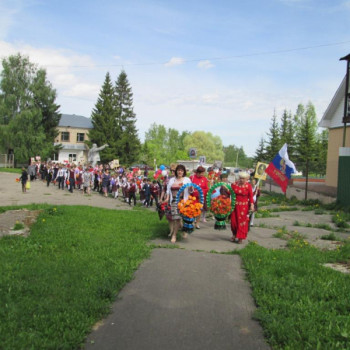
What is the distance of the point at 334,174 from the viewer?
26.1 m

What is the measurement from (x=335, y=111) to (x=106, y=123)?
39.0 metres

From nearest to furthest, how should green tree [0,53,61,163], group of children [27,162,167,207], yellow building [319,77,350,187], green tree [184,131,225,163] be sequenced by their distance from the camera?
group of children [27,162,167,207], yellow building [319,77,350,187], green tree [0,53,61,163], green tree [184,131,225,163]

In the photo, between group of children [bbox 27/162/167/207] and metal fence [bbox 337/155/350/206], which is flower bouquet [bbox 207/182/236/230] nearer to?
group of children [bbox 27/162/167/207]

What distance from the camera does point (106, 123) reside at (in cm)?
5894

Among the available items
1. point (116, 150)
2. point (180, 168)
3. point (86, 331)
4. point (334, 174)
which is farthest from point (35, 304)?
point (116, 150)

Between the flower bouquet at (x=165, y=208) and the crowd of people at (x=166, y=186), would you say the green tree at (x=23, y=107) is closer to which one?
the crowd of people at (x=166, y=186)

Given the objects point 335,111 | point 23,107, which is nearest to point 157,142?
point 23,107

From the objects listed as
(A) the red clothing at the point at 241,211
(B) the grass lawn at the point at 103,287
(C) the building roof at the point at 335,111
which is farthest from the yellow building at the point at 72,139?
(B) the grass lawn at the point at 103,287

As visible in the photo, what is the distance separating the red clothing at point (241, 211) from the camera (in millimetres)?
9438

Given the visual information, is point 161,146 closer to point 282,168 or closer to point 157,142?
point 157,142

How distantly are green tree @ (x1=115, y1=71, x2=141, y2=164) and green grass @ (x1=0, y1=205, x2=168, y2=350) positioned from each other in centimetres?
5040

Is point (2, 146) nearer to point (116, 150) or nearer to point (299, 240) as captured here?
point (116, 150)

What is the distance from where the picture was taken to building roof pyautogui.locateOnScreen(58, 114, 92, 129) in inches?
2721

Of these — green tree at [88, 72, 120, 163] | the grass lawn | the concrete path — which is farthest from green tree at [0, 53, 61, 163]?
the concrete path
